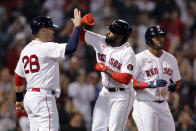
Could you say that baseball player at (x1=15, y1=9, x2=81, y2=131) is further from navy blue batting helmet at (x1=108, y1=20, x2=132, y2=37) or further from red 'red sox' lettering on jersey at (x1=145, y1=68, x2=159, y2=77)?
Result: red 'red sox' lettering on jersey at (x1=145, y1=68, x2=159, y2=77)

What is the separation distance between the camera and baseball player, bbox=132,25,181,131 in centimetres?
748

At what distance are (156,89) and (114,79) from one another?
0.78m

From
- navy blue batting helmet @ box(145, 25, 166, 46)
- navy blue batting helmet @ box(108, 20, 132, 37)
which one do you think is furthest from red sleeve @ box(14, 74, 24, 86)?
navy blue batting helmet @ box(145, 25, 166, 46)

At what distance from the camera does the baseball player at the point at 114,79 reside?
7250mm

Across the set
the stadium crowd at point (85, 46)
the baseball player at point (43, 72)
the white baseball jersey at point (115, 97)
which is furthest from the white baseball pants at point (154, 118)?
the stadium crowd at point (85, 46)

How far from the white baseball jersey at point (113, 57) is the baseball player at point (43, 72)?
664 millimetres

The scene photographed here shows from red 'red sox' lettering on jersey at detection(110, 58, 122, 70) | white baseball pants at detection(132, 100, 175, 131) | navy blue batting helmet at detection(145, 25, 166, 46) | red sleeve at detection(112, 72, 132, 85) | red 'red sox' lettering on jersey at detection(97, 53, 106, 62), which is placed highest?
navy blue batting helmet at detection(145, 25, 166, 46)

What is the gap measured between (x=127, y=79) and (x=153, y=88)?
0.53 meters

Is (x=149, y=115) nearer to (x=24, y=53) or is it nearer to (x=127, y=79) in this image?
(x=127, y=79)

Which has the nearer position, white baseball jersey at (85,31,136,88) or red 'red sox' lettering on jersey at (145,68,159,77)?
white baseball jersey at (85,31,136,88)

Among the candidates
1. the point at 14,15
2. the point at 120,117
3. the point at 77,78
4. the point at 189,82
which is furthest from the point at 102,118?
the point at 14,15

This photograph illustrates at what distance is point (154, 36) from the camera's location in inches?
301

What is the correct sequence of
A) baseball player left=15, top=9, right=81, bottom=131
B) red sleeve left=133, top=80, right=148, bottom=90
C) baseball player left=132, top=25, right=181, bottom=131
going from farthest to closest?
1. baseball player left=132, top=25, right=181, bottom=131
2. red sleeve left=133, top=80, right=148, bottom=90
3. baseball player left=15, top=9, right=81, bottom=131

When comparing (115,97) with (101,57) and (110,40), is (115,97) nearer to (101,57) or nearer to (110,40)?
(101,57)
